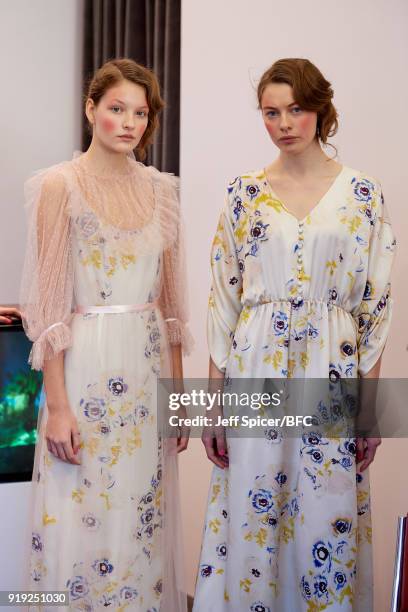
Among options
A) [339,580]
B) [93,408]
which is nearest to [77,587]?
[93,408]

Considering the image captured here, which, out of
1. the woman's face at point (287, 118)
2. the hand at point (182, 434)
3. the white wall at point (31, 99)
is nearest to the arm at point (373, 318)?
the woman's face at point (287, 118)

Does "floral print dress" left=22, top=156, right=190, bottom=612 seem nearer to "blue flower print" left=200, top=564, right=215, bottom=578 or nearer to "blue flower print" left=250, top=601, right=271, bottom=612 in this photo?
"blue flower print" left=200, top=564, right=215, bottom=578

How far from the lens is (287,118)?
6.86ft

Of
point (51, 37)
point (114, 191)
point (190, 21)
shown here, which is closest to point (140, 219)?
point (114, 191)

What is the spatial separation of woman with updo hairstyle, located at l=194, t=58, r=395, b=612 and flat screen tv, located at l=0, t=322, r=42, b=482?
852mm

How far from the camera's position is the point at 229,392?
2.17 m

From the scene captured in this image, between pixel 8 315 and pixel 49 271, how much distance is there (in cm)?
62

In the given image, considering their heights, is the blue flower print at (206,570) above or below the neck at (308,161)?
below

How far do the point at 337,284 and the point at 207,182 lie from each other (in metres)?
1.46

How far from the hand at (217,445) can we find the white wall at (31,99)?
8.89 ft

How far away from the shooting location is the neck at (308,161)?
2.16m

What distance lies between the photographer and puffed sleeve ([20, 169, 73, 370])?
7.30 feet

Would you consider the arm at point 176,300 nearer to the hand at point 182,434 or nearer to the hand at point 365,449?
the hand at point 182,434
